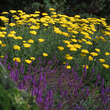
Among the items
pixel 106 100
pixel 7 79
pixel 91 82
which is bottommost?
pixel 91 82

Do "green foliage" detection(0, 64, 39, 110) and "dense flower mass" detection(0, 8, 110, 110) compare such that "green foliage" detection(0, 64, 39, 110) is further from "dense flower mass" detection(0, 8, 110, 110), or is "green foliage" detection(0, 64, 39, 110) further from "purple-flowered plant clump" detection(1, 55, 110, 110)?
"dense flower mass" detection(0, 8, 110, 110)

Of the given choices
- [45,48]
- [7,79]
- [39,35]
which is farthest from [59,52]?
[7,79]

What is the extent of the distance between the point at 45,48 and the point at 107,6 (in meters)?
4.36

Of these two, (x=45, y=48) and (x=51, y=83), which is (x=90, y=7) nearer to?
(x=45, y=48)

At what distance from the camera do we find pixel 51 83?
11.0 ft

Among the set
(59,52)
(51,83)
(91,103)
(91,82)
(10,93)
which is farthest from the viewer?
(59,52)

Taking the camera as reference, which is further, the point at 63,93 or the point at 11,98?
the point at 63,93

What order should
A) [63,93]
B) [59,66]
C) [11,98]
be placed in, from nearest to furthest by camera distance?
[11,98], [63,93], [59,66]

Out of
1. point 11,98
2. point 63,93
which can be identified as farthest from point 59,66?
point 11,98

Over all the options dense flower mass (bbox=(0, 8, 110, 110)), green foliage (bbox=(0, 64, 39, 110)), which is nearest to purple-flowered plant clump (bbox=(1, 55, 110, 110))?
dense flower mass (bbox=(0, 8, 110, 110))

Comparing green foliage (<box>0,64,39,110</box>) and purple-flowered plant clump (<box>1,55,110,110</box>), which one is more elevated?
green foliage (<box>0,64,39,110</box>)

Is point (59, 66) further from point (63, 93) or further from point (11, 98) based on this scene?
point (11, 98)

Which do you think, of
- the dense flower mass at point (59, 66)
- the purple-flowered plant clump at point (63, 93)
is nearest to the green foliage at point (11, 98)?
the purple-flowered plant clump at point (63, 93)

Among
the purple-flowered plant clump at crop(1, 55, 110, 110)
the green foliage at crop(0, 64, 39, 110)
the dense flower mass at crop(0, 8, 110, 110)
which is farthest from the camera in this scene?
the dense flower mass at crop(0, 8, 110, 110)
